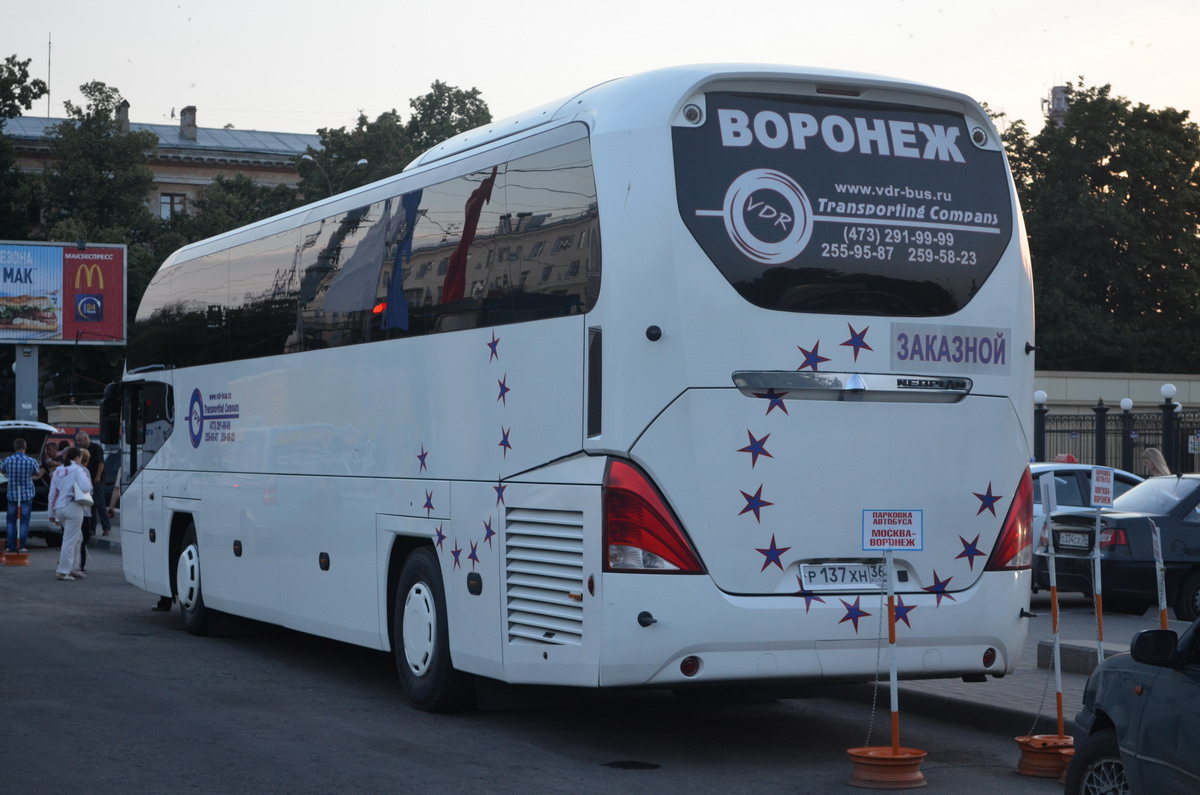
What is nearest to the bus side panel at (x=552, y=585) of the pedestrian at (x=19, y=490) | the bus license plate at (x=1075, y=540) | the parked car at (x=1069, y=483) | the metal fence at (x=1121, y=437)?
the bus license plate at (x=1075, y=540)

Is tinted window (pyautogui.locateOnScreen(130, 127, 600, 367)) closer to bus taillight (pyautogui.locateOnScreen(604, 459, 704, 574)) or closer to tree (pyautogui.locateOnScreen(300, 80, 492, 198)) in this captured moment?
bus taillight (pyautogui.locateOnScreen(604, 459, 704, 574))

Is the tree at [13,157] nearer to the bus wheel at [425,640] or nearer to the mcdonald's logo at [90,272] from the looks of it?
the mcdonald's logo at [90,272]

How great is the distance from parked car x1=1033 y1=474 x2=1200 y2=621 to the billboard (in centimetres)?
3853

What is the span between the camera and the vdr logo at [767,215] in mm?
8281

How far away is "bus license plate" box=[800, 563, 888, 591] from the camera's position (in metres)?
8.32

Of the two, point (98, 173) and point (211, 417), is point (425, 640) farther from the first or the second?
point (98, 173)

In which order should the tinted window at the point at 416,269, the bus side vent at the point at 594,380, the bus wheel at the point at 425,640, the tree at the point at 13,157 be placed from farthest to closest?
the tree at the point at 13,157, the bus wheel at the point at 425,640, the tinted window at the point at 416,269, the bus side vent at the point at 594,380

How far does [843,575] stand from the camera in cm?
840

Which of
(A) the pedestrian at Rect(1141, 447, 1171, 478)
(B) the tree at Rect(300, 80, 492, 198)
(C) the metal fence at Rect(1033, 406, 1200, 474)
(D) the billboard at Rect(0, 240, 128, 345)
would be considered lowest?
(A) the pedestrian at Rect(1141, 447, 1171, 478)

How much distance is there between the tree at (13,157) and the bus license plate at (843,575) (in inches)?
2906

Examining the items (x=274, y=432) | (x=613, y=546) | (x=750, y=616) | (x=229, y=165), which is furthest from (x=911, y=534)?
(x=229, y=165)

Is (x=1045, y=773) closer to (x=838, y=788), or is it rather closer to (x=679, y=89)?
(x=838, y=788)

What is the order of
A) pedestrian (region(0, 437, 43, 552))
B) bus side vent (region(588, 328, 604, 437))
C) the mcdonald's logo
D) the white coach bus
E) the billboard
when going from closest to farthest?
the white coach bus → bus side vent (region(588, 328, 604, 437)) → pedestrian (region(0, 437, 43, 552)) → the billboard → the mcdonald's logo

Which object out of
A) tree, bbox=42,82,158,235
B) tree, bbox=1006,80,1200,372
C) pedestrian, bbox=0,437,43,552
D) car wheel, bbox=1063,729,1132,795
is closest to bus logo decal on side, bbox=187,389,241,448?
car wheel, bbox=1063,729,1132,795
